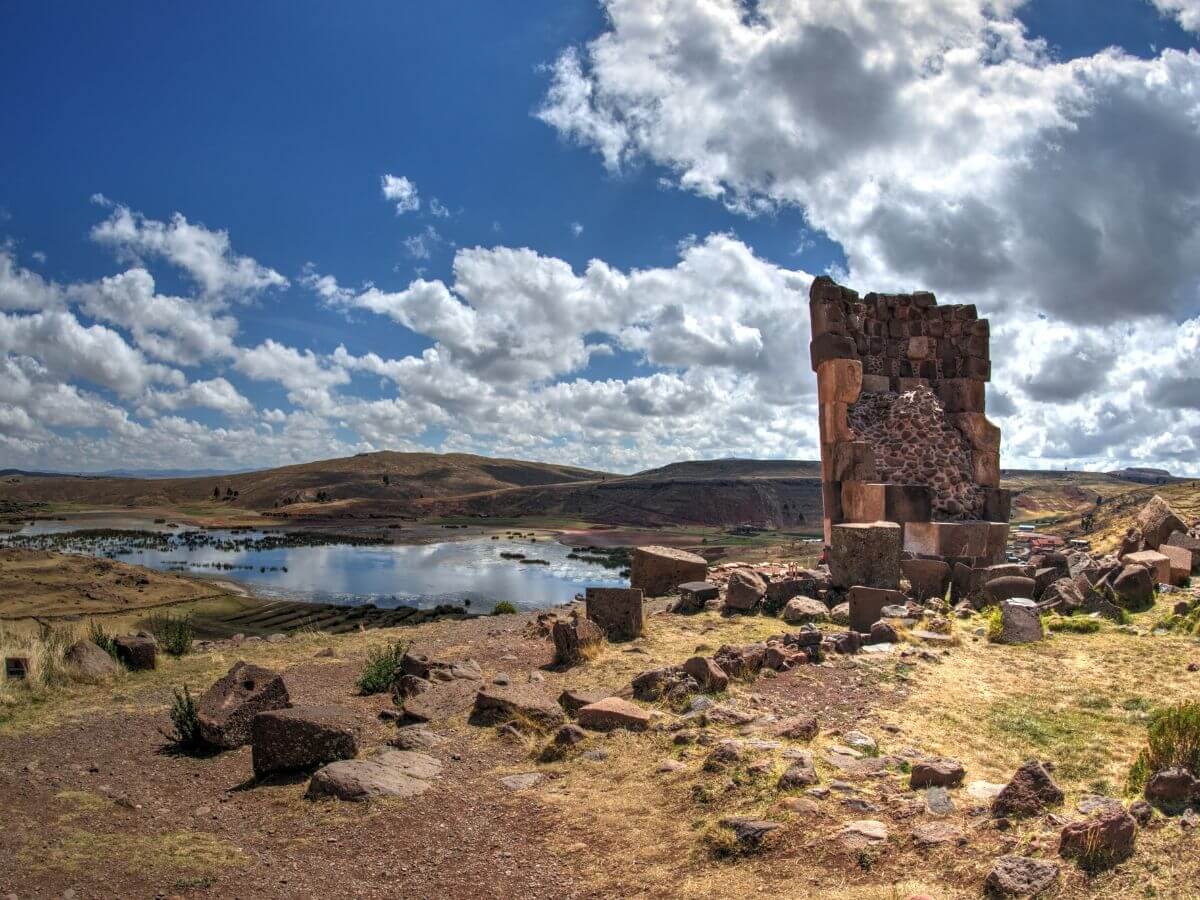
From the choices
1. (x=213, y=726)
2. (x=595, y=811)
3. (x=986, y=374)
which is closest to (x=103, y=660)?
(x=213, y=726)

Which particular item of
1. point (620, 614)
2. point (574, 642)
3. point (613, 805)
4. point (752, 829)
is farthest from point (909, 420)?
point (752, 829)

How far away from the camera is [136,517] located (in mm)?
97688

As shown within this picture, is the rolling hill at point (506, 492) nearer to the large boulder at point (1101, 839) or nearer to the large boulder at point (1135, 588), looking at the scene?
the large boulder at point (1135, 588)

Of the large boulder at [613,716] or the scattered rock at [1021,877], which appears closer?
the scattered rock at [1021,877]

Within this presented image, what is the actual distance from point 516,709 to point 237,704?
8.63 feet

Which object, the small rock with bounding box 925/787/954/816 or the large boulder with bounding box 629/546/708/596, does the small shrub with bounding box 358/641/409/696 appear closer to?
the large boulder with bounding box 629/546/708/596

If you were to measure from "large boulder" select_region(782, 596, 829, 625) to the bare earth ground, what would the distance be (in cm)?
260

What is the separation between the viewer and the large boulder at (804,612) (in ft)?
36.6

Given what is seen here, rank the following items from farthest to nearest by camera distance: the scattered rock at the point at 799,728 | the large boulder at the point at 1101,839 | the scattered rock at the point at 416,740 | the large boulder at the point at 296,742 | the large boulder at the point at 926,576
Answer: the large boulder at the point at 926,576 < the scattered rock at the point at 416,740 < the large boulder at the point at 296,742 < the scattered rock at the point at 799,728 < the large boulder at the point at 1101,839

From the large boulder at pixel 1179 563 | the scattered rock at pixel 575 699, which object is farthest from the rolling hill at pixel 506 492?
the scattered rock at pixel 575 699

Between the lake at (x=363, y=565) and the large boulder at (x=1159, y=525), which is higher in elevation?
the large boulder at (x=1159, y=525)

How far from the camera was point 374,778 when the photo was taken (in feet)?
18.8

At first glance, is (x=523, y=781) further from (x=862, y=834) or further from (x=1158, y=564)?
(x=1158, y=564)

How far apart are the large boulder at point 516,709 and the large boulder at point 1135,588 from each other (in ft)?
Result: 27.2
